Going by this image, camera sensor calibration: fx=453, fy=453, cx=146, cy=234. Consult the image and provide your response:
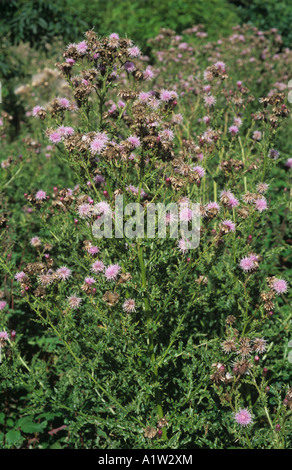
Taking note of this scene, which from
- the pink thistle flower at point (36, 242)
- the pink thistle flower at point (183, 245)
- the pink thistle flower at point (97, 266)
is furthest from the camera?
the pink thistle flower at point (36, 242)

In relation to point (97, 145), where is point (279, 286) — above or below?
below

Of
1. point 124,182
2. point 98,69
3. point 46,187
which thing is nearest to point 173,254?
point 124,182

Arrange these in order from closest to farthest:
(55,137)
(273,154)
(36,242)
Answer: (55,137), (36,242), (273,154)

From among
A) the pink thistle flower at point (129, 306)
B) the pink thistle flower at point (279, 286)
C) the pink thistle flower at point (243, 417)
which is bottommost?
the pink thistle flower at point (243, 417)

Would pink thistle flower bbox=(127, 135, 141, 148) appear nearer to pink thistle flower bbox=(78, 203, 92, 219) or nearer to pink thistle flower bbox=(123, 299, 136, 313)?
pink thistle flower bbox=(78, 203, 92, 219)

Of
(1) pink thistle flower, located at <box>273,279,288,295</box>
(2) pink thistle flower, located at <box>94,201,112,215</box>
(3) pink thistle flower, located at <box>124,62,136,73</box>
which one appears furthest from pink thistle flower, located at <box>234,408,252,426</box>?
(3) pink thistle flower, located at <box>124,62,136,73</box>

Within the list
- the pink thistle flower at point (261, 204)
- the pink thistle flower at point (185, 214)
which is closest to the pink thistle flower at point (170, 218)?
the pink thistle flower at point (185, 214)

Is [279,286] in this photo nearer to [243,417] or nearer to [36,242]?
[243,417]

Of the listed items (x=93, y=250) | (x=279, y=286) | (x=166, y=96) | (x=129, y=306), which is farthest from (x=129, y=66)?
(x=279, y=286)

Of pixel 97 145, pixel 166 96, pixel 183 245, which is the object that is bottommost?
pixel 183 245

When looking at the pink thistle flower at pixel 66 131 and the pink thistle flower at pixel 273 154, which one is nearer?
the pink thistle flower at pixel 66 131

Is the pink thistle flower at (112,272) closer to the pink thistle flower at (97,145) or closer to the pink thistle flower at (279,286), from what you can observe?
the pink thistle flower at (97,145)

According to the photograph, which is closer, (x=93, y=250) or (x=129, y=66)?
(x=93, y=250)

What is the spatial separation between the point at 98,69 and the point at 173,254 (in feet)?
3.24
